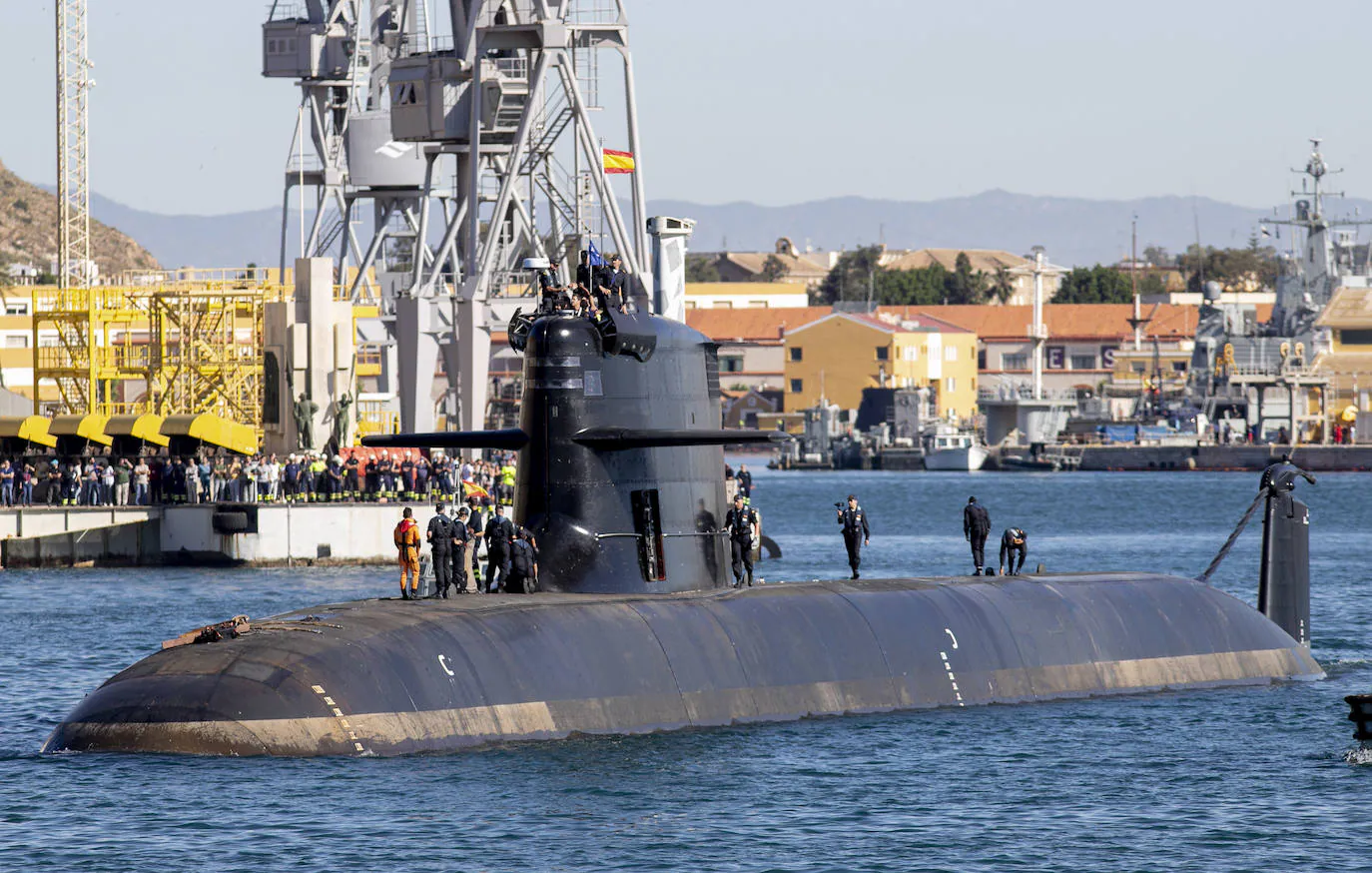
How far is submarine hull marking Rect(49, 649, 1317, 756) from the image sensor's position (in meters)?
19.8

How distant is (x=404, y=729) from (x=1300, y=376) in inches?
5116

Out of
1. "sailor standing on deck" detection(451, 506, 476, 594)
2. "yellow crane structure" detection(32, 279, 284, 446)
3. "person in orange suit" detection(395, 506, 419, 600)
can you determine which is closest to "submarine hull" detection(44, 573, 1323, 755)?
Answer: "sailor standing on deck" detection(451, 506, 476, 594)

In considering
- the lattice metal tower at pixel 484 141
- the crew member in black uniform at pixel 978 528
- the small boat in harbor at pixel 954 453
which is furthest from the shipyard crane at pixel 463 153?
the small boat in harbor at pixel 954 453

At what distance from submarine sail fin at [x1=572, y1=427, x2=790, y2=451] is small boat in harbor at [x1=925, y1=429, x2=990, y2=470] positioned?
12329cm

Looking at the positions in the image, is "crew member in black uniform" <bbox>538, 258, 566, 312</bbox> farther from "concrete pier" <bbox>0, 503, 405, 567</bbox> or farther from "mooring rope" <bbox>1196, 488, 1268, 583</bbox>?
"concrete pier" <bbox>0, 503, 405, 567</bbox>

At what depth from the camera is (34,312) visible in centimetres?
7175

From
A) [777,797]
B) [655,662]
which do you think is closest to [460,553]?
[655,662]

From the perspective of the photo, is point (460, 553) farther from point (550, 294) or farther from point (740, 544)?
point (550, 294)

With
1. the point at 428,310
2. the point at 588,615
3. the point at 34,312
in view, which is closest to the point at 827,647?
the point at 588,615

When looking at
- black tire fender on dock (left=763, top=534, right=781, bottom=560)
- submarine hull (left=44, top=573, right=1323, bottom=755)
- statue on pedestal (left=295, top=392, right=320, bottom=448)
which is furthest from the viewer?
statue on pedestal (left=295, top=392, right=320, bottom=448)

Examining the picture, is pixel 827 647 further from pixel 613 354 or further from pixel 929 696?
pixel 613 354

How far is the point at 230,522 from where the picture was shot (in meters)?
53.8

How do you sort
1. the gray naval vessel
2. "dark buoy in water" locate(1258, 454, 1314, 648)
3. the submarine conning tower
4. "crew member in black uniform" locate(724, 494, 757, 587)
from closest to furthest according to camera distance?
the submarine conning tower
"crew member in black uniform" locate(724, 494, 757, 587)
"dark buoy in water" locate(1258, 454, 1314, 648)
the gray naval vessel

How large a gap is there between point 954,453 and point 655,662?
412 feet
